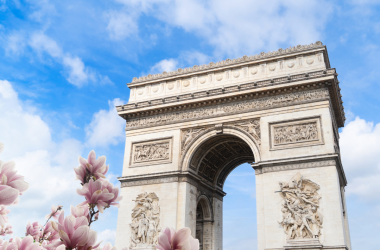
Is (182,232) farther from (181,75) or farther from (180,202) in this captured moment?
(181,75)

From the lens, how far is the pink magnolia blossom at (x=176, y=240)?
1.73 metres

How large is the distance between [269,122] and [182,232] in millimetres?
17481

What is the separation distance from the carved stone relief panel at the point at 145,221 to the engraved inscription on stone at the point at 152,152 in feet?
6.55

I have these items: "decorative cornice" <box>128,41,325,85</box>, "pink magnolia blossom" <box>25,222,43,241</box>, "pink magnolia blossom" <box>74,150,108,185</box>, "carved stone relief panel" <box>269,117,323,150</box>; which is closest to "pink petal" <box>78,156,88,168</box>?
"pink magnolia blossom" <box>74,150,108,185</box>

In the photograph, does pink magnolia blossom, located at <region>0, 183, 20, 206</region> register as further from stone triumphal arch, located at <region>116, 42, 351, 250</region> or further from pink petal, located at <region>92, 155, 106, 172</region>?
stone triumphal arch, located at <region>116, 42, 351, 250</region>

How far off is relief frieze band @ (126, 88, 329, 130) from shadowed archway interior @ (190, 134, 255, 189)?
1472 mm

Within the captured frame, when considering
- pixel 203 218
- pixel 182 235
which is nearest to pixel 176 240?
pixel 182 235

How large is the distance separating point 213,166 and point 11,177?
21.3m

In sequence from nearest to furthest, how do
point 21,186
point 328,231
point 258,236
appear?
point 21,186
point 328,231
point 258,236

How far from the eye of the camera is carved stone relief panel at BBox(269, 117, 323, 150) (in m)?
17.6

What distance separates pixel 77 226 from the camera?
5.79 ft

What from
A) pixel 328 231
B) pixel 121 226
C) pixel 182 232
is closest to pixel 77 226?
pixel 182 232

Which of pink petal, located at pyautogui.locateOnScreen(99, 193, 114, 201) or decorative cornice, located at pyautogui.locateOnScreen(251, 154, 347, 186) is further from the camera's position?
decorative cornice, located at pyautogui.locateOnScreen(251, 154, 347, 186)

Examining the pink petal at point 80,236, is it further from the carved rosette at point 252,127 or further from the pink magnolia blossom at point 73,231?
the carved rosette at point 252,127
